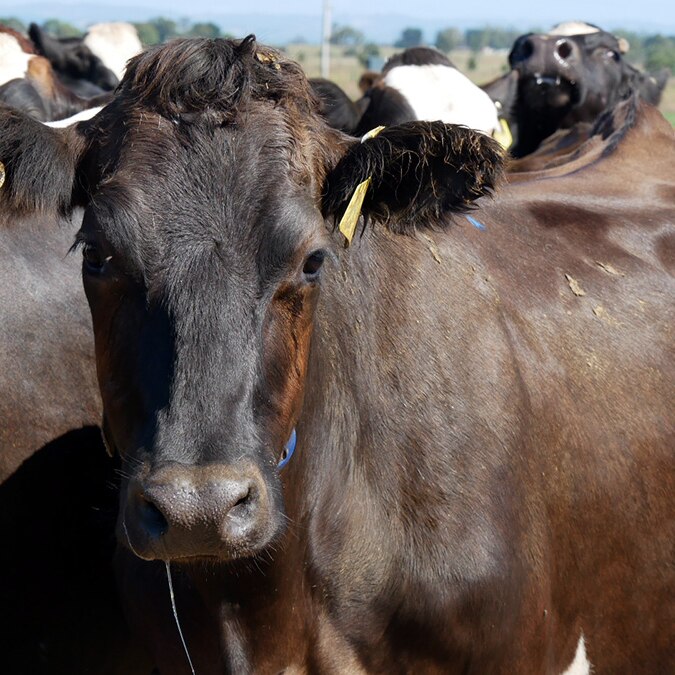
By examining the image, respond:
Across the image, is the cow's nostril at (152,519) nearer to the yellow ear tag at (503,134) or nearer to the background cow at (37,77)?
the background cow at (37,77)

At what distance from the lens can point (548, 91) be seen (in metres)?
11.5

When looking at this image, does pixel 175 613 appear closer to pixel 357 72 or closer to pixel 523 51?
pixel 523 51

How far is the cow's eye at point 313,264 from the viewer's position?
2895 millimetres

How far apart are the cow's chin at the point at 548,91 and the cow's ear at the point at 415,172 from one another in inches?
336

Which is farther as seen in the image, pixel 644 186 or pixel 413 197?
pixel 644 186

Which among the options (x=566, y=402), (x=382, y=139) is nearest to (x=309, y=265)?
(x=382, y=139)

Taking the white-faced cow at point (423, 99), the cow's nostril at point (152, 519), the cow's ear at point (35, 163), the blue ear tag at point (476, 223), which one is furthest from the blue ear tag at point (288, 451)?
the white-faced cow at point (423, 99)

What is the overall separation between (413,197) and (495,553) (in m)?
1.02

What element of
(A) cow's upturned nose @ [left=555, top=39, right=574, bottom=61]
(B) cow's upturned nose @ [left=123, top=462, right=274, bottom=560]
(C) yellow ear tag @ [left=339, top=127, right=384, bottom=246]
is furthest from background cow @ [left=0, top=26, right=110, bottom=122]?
(B) cow's upturned nose @ [left=123, top=462, right=274, bottom=560]

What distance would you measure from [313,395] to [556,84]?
885cm

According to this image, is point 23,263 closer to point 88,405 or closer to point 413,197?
point 88,405

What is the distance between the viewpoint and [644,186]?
5.25 meters

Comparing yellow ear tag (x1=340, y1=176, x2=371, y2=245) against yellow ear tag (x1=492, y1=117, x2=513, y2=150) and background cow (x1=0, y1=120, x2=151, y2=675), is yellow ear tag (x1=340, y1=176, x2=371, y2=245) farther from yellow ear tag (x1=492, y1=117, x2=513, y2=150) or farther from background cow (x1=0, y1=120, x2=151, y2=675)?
yellow ear tag (x1=492, y1=117, x2=513, y2=150)

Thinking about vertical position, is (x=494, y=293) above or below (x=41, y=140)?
below
